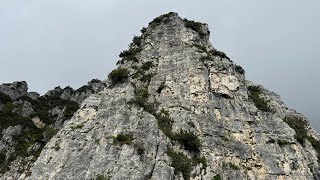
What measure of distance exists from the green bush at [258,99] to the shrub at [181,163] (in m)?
14.0

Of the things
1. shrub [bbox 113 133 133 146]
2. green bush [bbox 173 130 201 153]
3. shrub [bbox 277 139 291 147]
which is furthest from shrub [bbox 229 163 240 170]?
shrub [bbox 113 133 133 146]

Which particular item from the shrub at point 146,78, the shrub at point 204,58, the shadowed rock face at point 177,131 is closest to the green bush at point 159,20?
the shadowed rock face at point 177,131

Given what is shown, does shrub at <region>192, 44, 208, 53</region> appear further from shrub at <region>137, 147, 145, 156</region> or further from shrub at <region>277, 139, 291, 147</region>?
shrub at <region>137, 147, 145, 156</region>

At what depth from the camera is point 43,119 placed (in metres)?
77.1

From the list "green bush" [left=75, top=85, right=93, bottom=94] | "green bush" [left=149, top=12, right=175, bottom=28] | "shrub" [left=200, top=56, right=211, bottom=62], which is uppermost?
"green bush" [left=75, top=85, right=93, bottom=94]

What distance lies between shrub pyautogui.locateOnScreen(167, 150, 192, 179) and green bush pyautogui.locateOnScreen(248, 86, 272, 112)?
1402 cm

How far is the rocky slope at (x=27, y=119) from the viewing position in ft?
184

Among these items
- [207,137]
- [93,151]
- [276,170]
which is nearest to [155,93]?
[207,137]

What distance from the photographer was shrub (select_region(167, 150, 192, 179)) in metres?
31.3

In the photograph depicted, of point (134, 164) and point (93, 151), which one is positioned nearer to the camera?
point (134, 164)

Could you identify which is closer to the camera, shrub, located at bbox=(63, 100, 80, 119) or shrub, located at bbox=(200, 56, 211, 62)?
shrub, located at bbox=(200, 56, 211, 62)

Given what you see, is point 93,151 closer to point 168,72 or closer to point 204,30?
point 168,72

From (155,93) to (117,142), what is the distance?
1044cm

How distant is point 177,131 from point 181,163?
4.18 m
